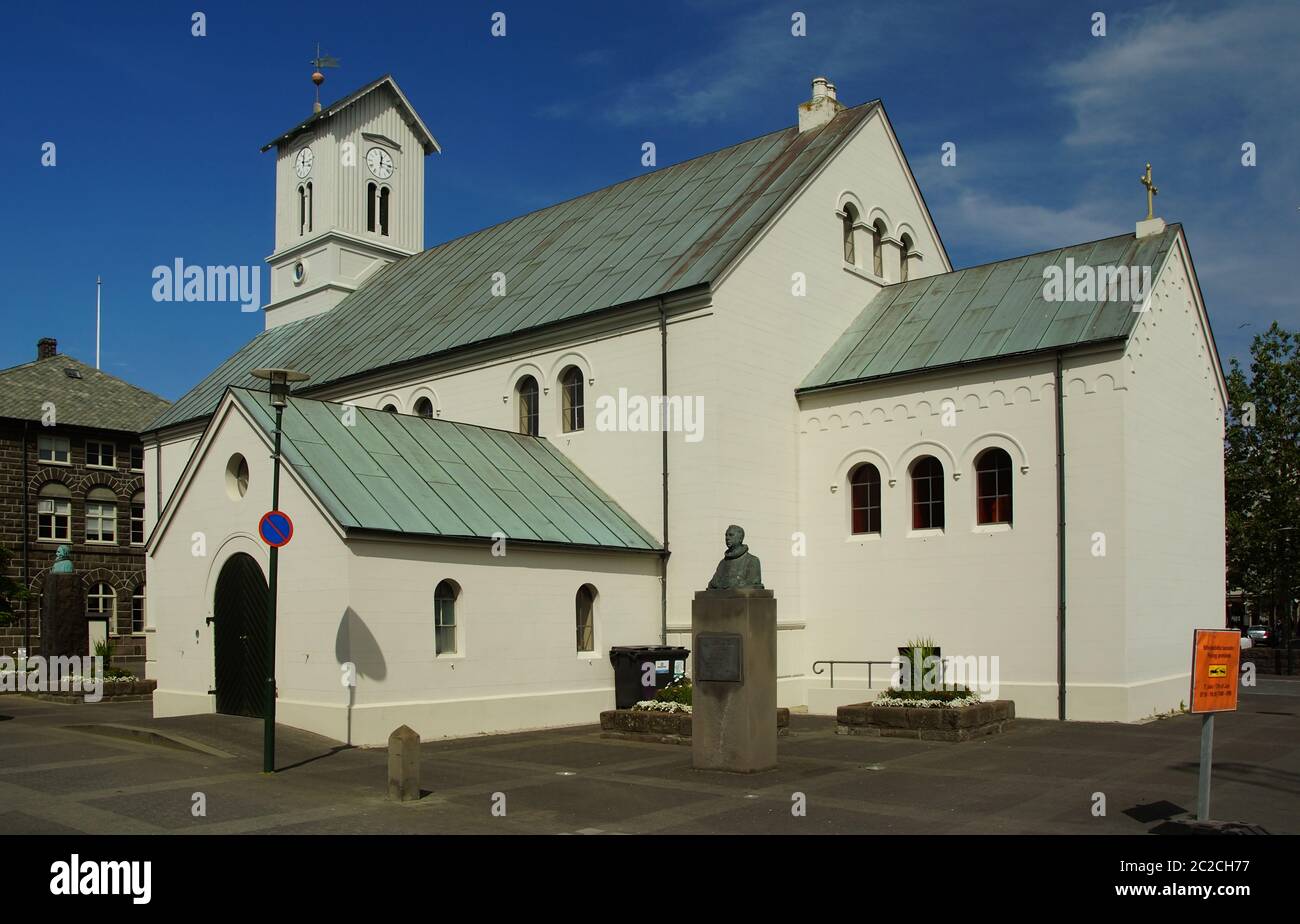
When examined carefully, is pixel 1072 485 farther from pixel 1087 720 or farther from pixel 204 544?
pixel 204 544

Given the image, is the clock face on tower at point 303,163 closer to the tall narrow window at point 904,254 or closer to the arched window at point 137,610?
the arched window at point 137,610

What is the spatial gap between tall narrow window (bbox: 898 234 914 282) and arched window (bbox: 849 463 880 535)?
7551 millimetres

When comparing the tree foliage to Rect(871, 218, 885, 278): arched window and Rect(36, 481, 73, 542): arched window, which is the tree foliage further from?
Rect(36, 481, 73, 542): arched window

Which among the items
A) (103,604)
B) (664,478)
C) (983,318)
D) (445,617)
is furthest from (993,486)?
(103,604)

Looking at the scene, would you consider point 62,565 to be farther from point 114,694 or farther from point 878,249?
point 878,249

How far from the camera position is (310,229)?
44594mm

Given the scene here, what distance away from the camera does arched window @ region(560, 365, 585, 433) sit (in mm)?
27500

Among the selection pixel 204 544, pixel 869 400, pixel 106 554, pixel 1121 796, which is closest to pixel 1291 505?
pixel 869 400

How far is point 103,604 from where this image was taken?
51281 millimetres

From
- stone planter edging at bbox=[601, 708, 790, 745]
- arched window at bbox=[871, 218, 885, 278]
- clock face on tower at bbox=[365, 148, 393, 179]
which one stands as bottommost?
stone planter edging at bbox=[601, 708, 790, 745]

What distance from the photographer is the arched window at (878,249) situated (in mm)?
30250

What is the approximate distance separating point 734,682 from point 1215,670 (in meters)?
6.27

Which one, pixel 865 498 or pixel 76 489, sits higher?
pixel 76 489

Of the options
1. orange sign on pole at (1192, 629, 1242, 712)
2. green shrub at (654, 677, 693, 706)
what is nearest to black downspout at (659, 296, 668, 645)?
green shrub at (654, 677, 693, 706)
